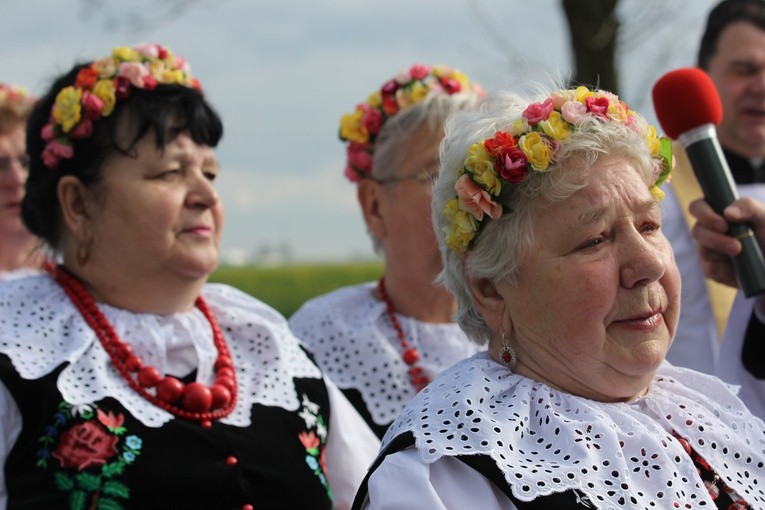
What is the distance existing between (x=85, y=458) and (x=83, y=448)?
28 mm

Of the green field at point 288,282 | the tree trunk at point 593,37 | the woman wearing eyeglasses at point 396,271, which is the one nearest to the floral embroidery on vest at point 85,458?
the woman wearing eyeglasses at point 396,271

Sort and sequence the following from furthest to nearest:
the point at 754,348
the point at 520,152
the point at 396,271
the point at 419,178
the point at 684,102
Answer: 1. the point at 396,271
2. the point at 419,178
3. the point at 754,348
4. the point at 684,102
5. the point at 520,152

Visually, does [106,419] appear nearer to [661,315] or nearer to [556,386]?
[556,386]

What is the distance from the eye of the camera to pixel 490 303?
2.70 metres

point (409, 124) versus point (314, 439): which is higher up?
point (409, 124)

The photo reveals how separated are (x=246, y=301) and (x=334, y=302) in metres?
0.64

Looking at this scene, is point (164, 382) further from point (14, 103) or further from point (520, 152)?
point (14, 103)

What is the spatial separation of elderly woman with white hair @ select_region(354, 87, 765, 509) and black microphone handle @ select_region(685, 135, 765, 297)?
1.57ft

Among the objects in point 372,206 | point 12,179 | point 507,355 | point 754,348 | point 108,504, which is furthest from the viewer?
point 12,179

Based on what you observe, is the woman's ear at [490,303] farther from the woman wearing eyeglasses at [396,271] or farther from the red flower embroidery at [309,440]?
the woman wearing eyeglasses at [396,271]

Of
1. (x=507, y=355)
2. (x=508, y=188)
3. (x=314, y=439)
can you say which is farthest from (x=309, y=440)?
(x=508, y=188)

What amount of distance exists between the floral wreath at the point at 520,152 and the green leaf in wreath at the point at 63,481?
4.12 ft

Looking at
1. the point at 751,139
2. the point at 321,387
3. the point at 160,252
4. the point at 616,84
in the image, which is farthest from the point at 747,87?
the point at 616,84

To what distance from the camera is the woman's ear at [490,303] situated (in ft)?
8.79
